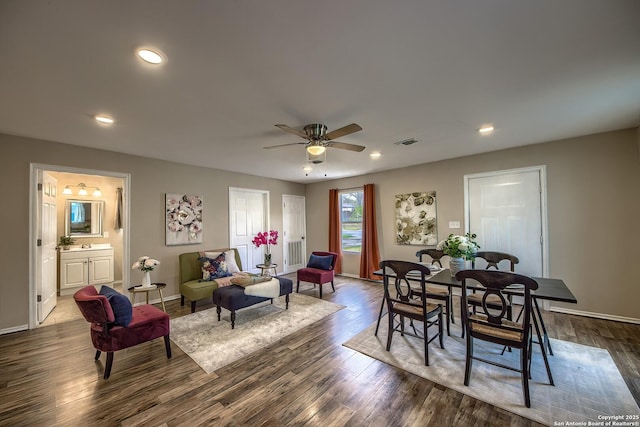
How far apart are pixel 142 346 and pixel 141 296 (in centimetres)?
187

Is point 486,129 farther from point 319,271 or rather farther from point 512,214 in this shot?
point 319,271

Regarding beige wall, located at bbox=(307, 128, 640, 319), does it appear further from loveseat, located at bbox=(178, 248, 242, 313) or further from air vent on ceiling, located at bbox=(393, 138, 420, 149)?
loveseat, located at bbox=(178, 248, 242, 313)

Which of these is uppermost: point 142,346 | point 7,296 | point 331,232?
point 331,232

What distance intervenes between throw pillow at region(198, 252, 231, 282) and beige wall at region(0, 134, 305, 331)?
2.55 ft

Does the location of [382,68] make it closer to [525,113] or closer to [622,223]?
[525,113]

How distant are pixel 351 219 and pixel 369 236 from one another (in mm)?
797

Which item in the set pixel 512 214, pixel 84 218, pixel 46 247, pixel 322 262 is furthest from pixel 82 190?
pixel 512 214

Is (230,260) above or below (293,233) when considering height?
below

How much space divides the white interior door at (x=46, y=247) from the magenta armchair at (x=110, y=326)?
1970 mm

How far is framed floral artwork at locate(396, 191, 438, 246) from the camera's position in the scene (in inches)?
200

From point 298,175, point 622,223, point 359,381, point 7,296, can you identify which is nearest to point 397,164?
point 298,175

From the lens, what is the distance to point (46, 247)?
376 centimetres

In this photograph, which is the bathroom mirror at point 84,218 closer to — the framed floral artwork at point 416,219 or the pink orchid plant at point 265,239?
the pink orchid plant at point 265,239

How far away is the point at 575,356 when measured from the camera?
8.36 ft
